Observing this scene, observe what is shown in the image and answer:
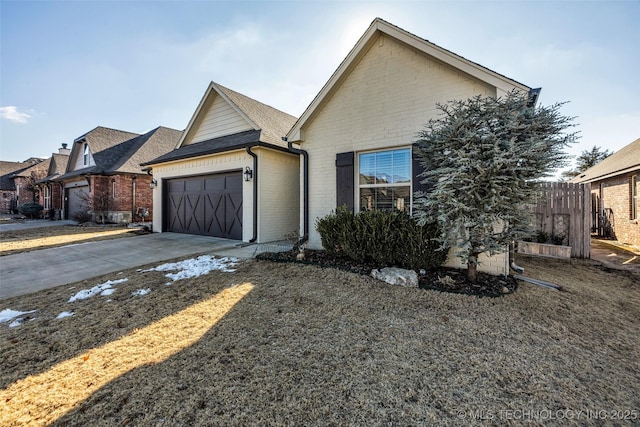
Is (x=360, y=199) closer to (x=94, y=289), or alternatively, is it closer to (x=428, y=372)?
(x=428, y=372)

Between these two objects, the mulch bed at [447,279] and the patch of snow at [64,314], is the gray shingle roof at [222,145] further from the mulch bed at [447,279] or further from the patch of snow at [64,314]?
the patch of snow at [64,314]

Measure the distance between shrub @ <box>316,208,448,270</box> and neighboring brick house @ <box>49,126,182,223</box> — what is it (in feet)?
45.1

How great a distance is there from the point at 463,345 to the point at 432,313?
75 cm

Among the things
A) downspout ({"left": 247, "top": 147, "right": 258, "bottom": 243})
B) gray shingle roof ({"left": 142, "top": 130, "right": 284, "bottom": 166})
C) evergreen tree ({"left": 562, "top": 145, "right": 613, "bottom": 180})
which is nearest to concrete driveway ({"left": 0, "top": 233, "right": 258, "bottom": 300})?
downspout ({"left": 247, "top": 147, "right": 258, "bottom": 243})

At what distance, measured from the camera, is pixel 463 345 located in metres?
2.72

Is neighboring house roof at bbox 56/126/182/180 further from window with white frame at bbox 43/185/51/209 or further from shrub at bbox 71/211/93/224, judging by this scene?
window with white frame at bbox 43/185/51/209

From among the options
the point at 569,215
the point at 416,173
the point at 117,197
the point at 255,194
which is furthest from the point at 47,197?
the point at 569,215

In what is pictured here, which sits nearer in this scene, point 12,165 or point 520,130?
point 520,130

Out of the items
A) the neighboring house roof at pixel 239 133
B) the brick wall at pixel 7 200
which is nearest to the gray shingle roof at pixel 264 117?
the neighboring house roof at pixel 239 133

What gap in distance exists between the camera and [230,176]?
940 cm

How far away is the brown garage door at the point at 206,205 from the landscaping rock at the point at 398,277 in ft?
19.4

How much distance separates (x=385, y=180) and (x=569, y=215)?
16.9 feet

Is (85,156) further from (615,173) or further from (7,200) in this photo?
(615,173)

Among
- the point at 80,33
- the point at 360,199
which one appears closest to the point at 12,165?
the point at 80,33
